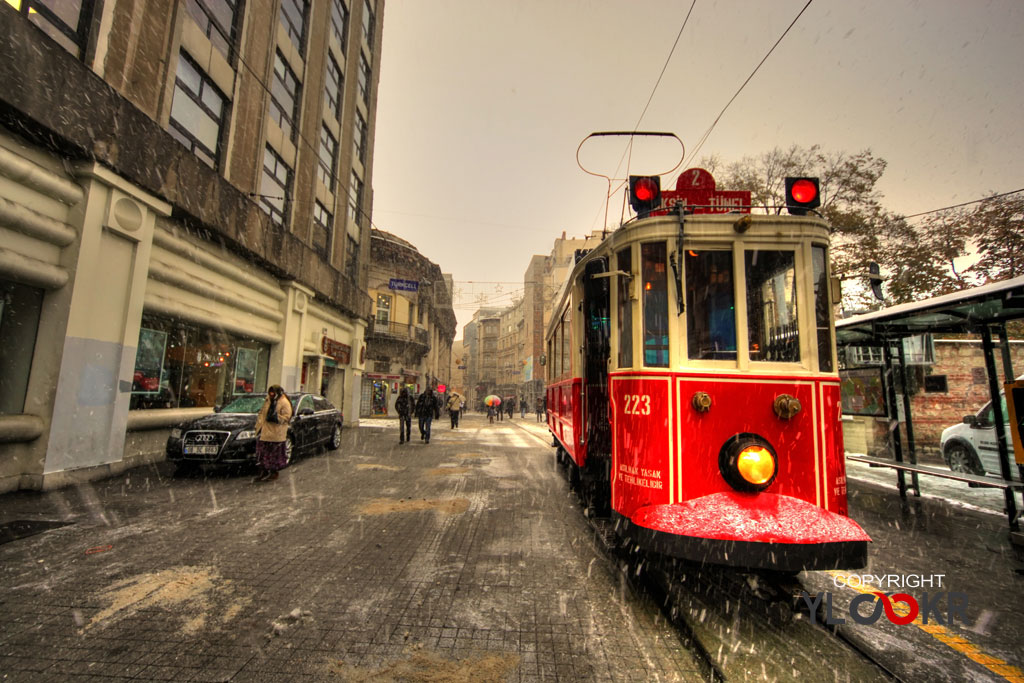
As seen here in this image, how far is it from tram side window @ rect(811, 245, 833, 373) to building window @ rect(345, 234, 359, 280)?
20187 millimetres

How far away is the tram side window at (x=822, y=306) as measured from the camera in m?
3.56

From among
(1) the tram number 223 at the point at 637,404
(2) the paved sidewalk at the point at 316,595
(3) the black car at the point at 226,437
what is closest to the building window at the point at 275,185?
(3) the black car at the point at 226,437

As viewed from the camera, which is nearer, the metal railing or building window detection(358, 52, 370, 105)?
building window detection(358, 52, 370, 105)

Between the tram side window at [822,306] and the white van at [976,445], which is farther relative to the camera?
the white van at [976,445]

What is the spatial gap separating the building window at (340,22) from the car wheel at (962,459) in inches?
942

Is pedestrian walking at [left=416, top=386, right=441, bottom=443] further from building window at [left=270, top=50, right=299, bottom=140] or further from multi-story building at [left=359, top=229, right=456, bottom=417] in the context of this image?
multi-story building at [left=359, top=229, right=456, bottom=417]

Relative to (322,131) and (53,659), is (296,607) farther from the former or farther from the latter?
(322,131)

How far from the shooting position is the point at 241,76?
1218cm

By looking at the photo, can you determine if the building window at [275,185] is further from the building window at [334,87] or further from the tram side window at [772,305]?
the tram side window at [772,305]

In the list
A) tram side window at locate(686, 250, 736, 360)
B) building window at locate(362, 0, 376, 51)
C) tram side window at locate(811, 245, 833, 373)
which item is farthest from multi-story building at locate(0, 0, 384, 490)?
tram side window at locate(811, 245, 833, 373)

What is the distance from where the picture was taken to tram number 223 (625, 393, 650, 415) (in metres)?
3.54

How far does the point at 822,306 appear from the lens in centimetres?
366

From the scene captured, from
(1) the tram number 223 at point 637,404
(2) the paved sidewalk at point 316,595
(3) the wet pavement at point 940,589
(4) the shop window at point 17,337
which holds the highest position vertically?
(4) the shop window at point 17,337

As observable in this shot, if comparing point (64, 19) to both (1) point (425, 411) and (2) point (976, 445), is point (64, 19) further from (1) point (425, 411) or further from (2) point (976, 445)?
(2) point (976, 445)
